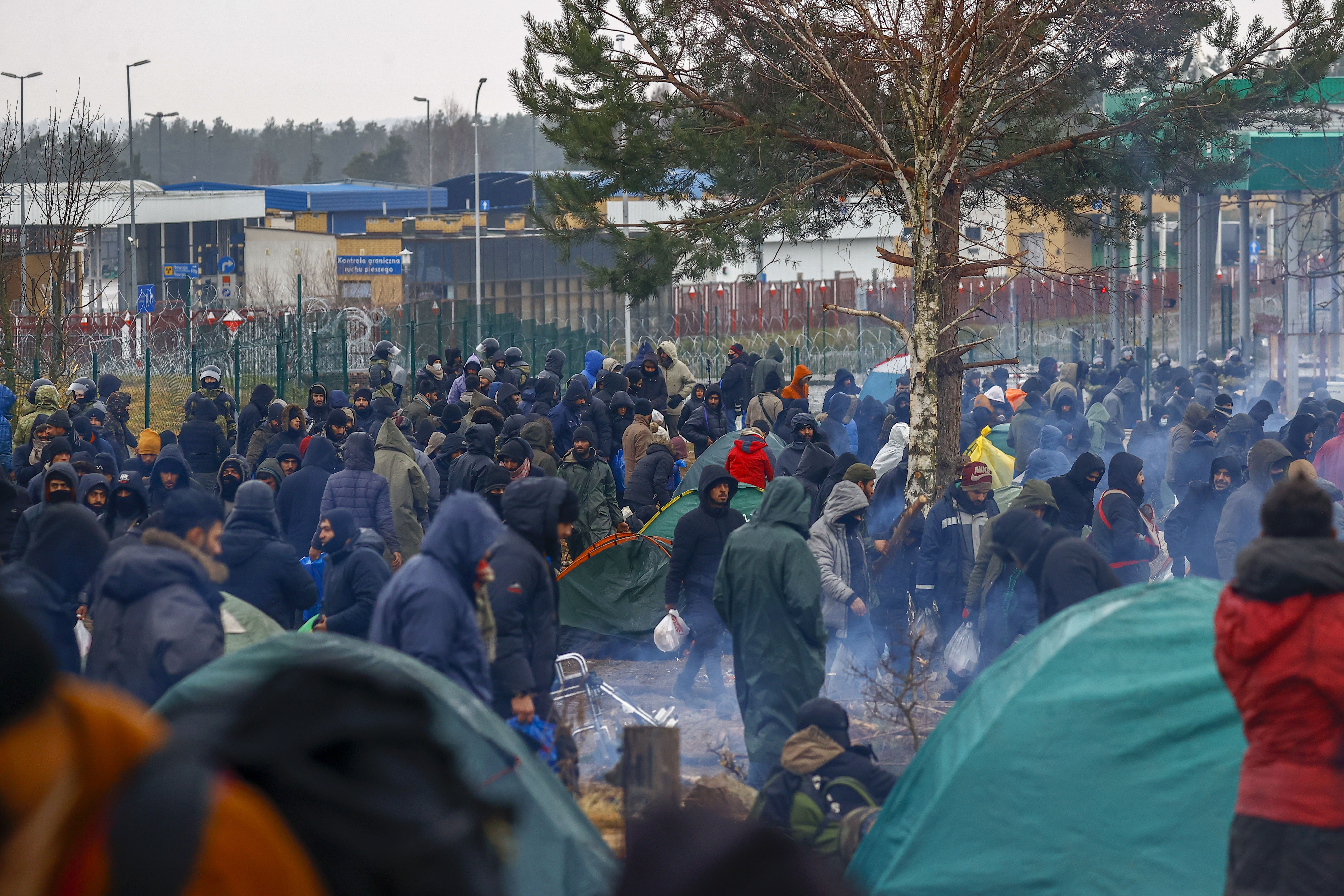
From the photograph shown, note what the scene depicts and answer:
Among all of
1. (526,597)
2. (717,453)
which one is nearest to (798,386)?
(717,453)

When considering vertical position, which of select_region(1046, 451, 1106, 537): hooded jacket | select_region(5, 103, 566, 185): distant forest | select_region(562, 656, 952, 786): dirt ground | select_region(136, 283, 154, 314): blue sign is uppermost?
select_region(5, 103, 566, 185): distant forest

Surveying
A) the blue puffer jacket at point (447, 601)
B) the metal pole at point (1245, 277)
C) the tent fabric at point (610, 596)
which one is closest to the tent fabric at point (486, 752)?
the blue puffer jacket at point (447, 601)

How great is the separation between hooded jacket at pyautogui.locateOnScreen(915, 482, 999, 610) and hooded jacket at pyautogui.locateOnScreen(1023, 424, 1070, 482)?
187 cm

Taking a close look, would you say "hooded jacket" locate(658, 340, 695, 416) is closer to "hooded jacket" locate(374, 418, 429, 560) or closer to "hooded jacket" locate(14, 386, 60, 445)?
"hooded jacket" locate(374, 418, 429, 560)

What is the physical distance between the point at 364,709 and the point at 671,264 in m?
10.4

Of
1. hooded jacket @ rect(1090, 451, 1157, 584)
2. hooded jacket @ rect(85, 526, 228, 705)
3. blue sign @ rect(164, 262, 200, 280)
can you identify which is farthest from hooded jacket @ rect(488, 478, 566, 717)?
blue sign @ rect(164, 262, 200, 280)

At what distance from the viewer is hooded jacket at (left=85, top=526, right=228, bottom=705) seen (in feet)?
14.2

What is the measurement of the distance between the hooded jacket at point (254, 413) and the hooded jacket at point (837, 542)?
6.35 m

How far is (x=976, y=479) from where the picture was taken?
8.00 m

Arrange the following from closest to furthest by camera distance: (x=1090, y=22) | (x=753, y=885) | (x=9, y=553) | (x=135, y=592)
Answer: (x=753, y=885), (x=135, y=592), (x=9, y=553), (x=1090, y=22)

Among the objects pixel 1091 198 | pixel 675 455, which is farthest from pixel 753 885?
pixel 1091 198

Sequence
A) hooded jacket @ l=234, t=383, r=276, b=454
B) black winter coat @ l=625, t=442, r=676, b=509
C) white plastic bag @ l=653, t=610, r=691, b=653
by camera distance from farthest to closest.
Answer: hooded jacket @ l=234, t=383, r=276, b=454, black winter coat @ l=625, t=442, r=676, b=509, white plastic bag @ l=653, t=610, r=691, b=653

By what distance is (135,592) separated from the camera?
4.42 m

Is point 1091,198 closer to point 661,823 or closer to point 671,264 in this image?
point 671,264
